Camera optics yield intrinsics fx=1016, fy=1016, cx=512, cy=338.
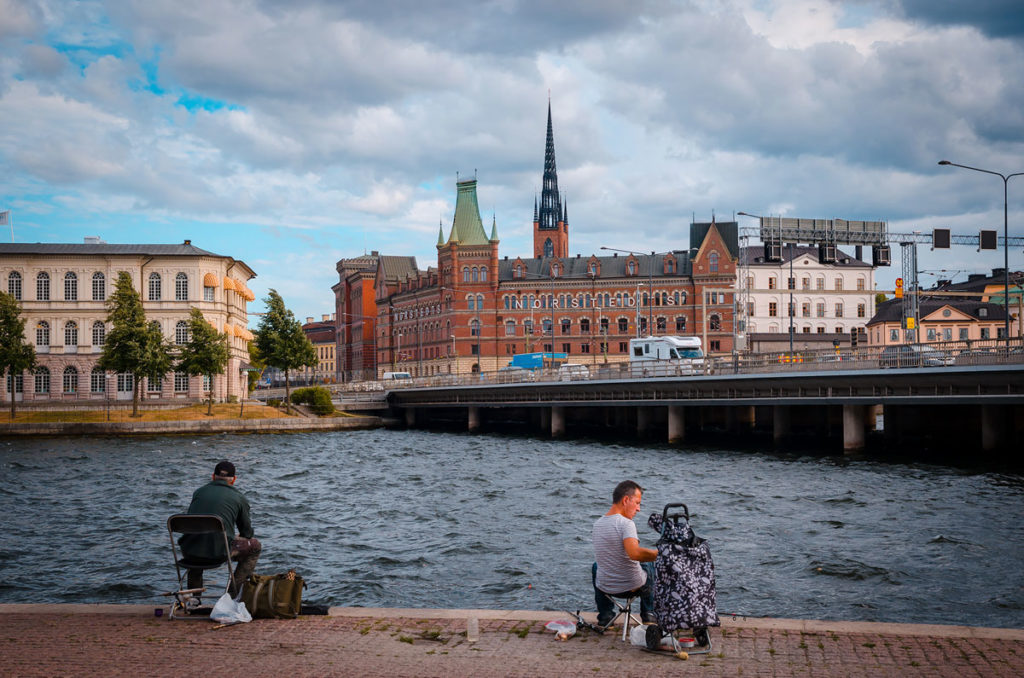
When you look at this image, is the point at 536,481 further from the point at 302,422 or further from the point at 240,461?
the point at 302,422

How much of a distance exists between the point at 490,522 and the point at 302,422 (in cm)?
5125

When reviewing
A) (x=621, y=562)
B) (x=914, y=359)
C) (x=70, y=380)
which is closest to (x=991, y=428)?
(x=914, y=359)

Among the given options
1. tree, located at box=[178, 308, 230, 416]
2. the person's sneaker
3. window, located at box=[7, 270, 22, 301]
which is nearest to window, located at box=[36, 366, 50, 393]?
window, located at box=[7, 270, 22, 301]

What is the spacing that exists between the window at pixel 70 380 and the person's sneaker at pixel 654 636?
8143cm

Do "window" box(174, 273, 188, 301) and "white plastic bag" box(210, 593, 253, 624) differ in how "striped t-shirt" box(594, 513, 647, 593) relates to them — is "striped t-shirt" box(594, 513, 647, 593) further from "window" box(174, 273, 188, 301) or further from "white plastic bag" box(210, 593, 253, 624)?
"window" box(174, 273, 188, 301)

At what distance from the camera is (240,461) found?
47.6 meters

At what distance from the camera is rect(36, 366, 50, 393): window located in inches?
3250

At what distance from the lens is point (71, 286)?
276 feet

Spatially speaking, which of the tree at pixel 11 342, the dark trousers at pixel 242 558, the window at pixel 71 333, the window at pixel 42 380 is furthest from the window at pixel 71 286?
the dark trousers at pixel 242 558

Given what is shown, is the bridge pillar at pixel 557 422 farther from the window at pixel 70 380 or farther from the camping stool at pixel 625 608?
the camping stool at pixel 625 608

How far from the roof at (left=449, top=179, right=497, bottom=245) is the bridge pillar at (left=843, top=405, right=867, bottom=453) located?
285 feet

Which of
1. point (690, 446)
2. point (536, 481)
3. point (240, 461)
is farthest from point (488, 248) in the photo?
point (536, 481)

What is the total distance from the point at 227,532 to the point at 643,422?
181 feet

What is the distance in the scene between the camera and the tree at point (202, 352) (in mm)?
75875
